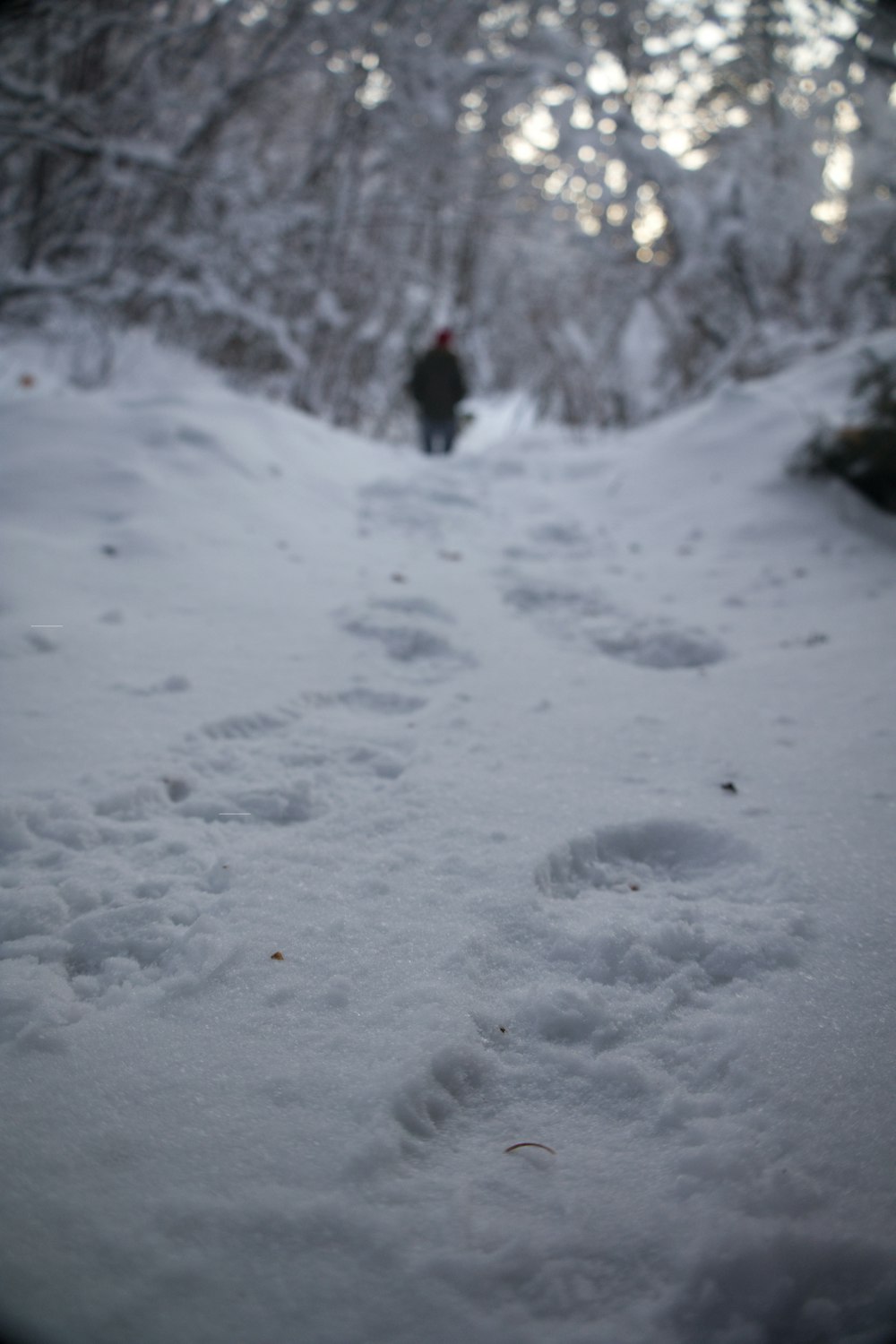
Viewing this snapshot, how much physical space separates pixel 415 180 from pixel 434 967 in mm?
9058

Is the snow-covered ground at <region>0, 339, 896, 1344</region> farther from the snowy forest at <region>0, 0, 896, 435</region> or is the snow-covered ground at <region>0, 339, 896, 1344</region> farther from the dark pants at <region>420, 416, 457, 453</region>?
the dark pants at <region>420, 416, 457, 453</region>

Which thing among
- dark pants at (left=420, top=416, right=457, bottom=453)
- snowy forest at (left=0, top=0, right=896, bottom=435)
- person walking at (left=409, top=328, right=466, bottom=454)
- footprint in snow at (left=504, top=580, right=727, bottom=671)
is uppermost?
snowy forest at (left=0, top=0, right=896, bottom=435)

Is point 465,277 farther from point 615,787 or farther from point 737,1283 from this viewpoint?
point 737,1283

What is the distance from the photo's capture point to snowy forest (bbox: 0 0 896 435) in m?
5.24

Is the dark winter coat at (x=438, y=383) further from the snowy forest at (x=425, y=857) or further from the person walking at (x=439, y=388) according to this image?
the snowy forest at (x=425, y=857)

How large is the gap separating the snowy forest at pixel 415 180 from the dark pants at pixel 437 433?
4.75 feet

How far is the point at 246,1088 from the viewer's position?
89cm

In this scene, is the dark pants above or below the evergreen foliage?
below

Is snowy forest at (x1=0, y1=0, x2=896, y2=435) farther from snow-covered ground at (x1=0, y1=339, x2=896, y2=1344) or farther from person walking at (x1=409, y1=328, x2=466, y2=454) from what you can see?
snow-covered ground at (x1=0, y1=339, x2=896, y2=1344)

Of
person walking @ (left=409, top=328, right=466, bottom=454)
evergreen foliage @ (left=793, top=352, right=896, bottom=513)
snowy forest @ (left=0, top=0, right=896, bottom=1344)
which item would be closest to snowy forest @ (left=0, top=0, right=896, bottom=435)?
snowy forest @ (left=0, top=0, right=896, bottom=1344)

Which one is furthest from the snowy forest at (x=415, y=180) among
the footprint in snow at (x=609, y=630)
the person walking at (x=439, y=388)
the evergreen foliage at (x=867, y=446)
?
the footprint in snow at (x=609, y=630)

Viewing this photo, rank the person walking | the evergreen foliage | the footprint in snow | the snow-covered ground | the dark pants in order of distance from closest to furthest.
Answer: the snow-covered ground → the footprint in snow → the evergreen foliage → the person walking → the dark pants

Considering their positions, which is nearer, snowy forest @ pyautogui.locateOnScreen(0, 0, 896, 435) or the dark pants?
snowy forest @ pyautogui.locateOnScreen(0, 0, 896, 435)

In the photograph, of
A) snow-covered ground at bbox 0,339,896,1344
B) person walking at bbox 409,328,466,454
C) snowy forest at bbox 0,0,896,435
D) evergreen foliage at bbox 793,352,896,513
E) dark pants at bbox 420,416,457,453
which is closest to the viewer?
snow-covered ground at bbox 0,339,896,1344
